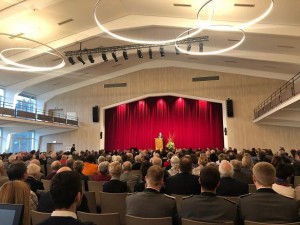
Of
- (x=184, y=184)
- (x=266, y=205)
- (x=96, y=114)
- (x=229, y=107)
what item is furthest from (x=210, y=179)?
(x=96, y=114)

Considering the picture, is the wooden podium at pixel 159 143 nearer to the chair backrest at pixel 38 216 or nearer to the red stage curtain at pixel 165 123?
the red stage curtain at pixel 165 123

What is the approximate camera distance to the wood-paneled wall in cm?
1923

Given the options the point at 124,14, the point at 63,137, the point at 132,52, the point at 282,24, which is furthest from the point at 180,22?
the point at 63,137

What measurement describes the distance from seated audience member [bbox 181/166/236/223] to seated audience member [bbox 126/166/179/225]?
20 cm

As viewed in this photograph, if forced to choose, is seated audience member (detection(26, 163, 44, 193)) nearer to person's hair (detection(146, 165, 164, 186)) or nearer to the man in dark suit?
the man in dark suit

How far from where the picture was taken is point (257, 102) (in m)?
19.8

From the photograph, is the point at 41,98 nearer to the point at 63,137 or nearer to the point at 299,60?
the point at 63,137

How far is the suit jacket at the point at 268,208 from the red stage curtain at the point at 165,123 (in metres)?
18.5

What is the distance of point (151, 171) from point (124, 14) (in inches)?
465

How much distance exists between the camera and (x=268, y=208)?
2.72m

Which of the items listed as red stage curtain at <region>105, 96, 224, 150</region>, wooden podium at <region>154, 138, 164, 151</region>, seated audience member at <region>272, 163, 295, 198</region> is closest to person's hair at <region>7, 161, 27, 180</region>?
seated audience member at <region>272, 163, 295, 198</region>

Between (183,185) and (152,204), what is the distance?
1434 millimetres

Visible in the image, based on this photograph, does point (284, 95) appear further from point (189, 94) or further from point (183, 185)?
point (183, 185)

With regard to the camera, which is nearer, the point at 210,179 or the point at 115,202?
the point at 210,179
